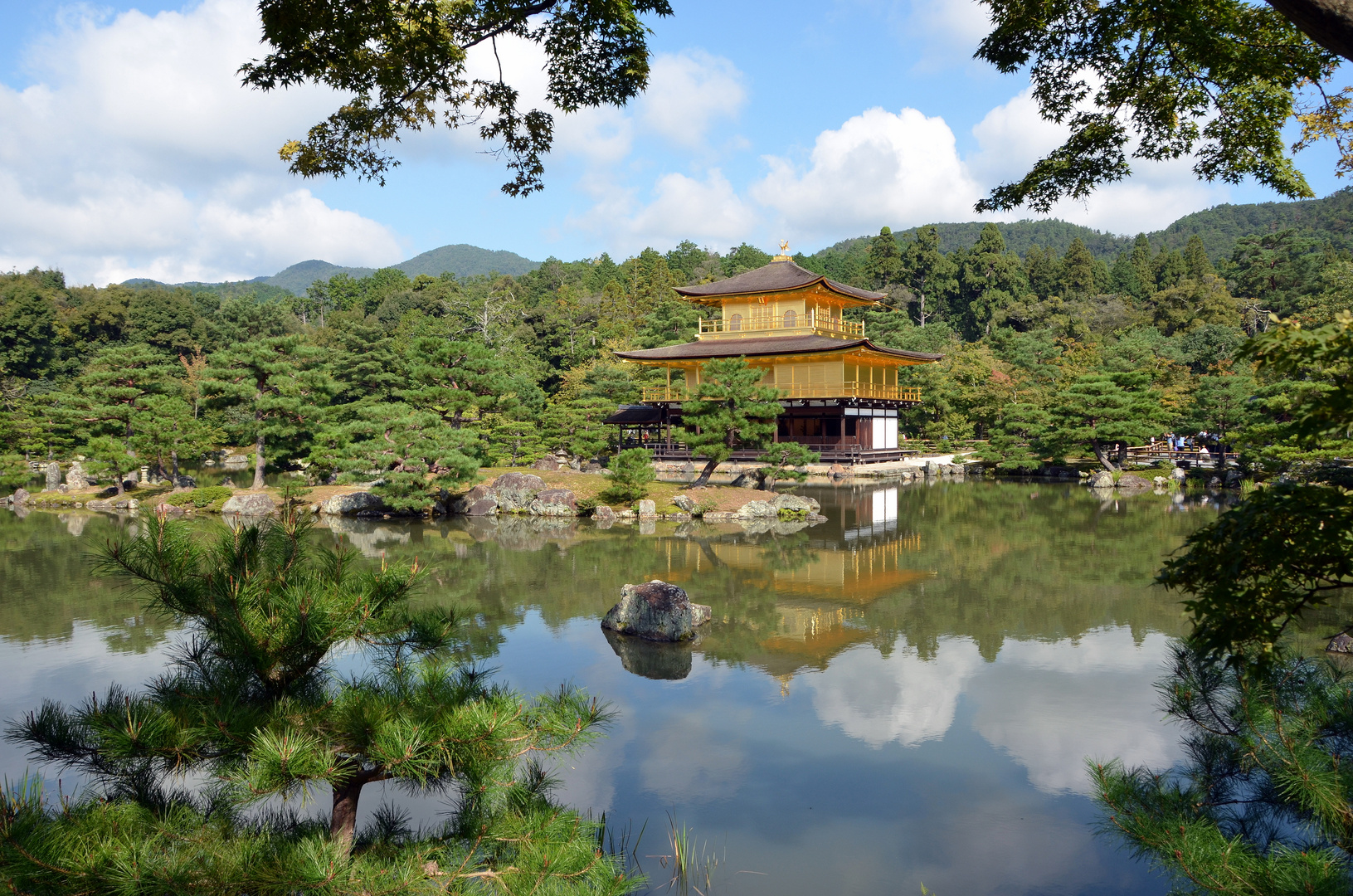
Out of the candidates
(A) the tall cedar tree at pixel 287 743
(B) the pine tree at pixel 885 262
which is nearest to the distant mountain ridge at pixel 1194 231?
(B) the pine tree at pixel 885 262

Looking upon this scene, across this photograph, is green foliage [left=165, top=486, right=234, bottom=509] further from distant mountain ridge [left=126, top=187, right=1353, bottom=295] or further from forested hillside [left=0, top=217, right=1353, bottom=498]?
distant mountain ridge [left=126, top=187, right=1353, bottom=295]

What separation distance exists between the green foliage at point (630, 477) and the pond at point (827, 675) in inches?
94.7

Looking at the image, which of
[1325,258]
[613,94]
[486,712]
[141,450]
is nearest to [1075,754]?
[486,712]

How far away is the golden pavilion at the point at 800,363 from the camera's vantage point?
85.2 ft

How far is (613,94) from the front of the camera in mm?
5375

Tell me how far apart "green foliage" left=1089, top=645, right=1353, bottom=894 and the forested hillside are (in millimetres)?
1364

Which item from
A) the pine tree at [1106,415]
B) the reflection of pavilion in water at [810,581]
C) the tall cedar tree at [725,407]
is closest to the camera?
the reflection of pavilion in water at [810,581]

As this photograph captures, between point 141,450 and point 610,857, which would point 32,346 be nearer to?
point 141,450

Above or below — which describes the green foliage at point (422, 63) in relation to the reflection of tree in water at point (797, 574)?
above

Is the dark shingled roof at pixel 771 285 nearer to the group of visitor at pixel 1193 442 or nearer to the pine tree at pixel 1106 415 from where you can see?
the pine tree at pixel 1106 415

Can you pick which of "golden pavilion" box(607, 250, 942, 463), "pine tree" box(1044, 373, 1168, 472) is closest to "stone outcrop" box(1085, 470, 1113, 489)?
"pine tree" box(1044, 373, 1168, 472)

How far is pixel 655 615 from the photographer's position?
8797 mm

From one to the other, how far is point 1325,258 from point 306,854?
51.3 meters

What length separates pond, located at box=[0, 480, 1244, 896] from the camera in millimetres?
Result: 4613
